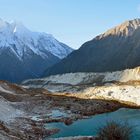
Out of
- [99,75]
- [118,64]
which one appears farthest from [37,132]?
[118,64]

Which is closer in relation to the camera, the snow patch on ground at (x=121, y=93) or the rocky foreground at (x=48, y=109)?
the rocky foreground at (x=48, y=109)

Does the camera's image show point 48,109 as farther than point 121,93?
No

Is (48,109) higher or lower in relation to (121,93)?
lower

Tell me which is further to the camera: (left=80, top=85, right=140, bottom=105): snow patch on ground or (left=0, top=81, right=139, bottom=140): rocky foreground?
(left=80, top=85, right=140, bottom=105): snow patch on ground

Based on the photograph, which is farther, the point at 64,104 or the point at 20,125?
the point at 64,104

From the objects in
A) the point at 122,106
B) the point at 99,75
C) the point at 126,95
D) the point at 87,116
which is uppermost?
the point at 99,75

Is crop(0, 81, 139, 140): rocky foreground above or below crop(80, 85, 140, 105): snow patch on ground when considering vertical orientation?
below

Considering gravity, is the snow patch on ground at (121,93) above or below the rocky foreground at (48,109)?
above

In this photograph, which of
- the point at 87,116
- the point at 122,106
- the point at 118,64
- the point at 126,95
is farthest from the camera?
the point at 118,64

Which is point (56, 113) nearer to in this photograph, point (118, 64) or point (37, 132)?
point (37, 132)

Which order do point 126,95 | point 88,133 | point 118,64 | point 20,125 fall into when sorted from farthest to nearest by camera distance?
point 118,64 → point 126,95 → point 20,125 → point 88,133

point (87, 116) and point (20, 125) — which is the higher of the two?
point (87, 116)
